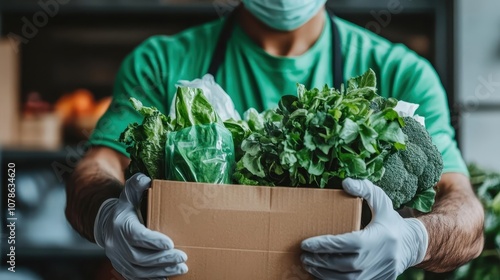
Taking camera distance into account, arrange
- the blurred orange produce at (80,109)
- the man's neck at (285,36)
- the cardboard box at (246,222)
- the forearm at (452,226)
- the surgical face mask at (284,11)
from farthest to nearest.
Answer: the blurred orange produce at (80,109), the man's neck at (285,36), the surgical face mask at (284,11), the forearm at (452,226), the cardboard box at (246,222)

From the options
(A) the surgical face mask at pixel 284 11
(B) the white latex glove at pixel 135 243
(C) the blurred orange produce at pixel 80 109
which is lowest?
(B) the white latex glove at pixel 135 243

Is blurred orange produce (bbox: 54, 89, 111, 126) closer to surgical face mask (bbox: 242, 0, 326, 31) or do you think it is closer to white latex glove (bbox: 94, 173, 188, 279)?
surgical face mask (bbox: 242, 0, 326, 31)

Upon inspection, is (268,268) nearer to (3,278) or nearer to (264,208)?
(264,208)

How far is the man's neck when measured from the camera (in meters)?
1.98

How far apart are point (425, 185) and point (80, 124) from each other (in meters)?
2.21

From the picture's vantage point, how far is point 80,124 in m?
3.31

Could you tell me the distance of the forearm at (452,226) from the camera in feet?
4.78

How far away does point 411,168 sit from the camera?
52.2 inches

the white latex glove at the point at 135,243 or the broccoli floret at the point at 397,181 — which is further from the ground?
the broccoli floret at the point at 397,181

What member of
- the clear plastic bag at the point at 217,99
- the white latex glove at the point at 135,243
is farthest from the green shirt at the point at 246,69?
the white latex glove at the point at 135,243

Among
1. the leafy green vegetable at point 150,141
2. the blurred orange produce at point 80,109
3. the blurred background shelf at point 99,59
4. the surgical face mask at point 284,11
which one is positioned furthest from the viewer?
the blurred orange produce at point 80,109

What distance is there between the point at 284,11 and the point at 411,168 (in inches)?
27.1

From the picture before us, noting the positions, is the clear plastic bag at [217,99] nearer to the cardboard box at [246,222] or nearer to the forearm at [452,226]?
the cardboard box at [246,222]

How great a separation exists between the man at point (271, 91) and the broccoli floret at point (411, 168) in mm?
45
